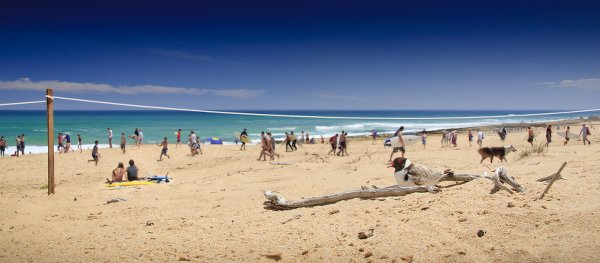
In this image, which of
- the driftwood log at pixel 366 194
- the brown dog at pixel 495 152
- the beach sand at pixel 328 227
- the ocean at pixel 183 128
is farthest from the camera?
the ocean at pixel 183 128

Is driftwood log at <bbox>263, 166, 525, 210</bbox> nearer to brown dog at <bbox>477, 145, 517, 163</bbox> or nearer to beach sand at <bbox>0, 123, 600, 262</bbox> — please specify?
beach sand at <bbox>0, 123, 600, 262</bbox>

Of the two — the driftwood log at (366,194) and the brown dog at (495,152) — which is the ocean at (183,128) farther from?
the driftwood log at (366,194)

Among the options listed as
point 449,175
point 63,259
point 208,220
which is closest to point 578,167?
point 449,175

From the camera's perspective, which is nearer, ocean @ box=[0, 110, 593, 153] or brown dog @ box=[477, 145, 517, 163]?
brown dog @ box=[477, 145, 517, 163]

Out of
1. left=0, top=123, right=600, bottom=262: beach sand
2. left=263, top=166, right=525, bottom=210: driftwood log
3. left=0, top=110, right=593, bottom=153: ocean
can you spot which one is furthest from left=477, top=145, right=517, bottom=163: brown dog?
left=0, top=110, right=593, bottom=153: ocean

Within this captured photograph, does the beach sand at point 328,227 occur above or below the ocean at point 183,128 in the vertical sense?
above

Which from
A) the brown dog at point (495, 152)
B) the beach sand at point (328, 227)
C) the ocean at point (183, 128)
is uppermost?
the brown dog at point (495, 152)

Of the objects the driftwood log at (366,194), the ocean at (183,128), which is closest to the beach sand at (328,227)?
the driftwood log at (366,194)

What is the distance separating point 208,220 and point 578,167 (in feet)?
22.3

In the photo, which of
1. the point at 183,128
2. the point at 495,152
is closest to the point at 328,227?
the point at 495,152

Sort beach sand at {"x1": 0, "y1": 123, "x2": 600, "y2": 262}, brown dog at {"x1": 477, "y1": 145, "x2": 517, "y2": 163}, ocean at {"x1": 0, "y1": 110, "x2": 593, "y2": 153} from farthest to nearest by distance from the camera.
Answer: ocean at {"x1": 0, "y1": 110, "x2": 593, "y2": 153}, brown dog at {"x1": 477, "y1": 145, "x2": 517, "y2": 163}, beach sand at {"x1": 0, "y1": 123, "x2": 600, "y2": 262}

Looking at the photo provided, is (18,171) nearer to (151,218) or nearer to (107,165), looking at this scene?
(107,165)

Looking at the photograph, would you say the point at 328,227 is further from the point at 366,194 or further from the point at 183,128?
the point at 183,128

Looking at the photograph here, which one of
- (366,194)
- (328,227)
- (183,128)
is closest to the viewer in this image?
(328,227)
